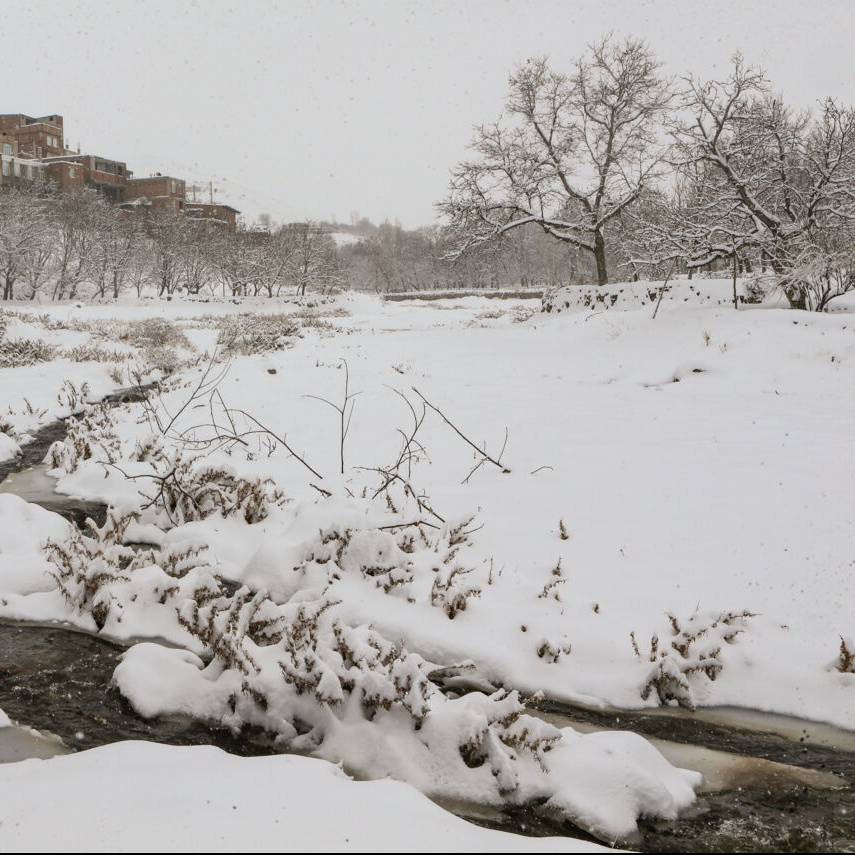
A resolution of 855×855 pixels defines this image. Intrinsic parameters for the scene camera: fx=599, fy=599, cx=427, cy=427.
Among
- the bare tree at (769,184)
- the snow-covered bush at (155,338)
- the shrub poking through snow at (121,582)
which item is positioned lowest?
the shrub poking through snow at (121,582)

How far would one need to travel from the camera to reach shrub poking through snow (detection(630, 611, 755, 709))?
2.99 meters

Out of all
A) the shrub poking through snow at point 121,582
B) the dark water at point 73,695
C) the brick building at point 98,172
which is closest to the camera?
the dark water at point 73,695

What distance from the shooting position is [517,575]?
13.4 ft

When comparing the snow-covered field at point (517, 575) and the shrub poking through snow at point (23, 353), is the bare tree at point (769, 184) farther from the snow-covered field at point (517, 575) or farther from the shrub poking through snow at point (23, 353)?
the shrub poking through snow at point (23, 353)

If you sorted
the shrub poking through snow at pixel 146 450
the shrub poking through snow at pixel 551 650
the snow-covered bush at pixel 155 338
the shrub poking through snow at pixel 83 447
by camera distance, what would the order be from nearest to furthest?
the shrub poking through snow at pixel 551 650 < the shrub poking through snow at pixel 146 450 < the shrub poking through snow at pixel 83 447 < the snow-covered bush at pixel 155 338

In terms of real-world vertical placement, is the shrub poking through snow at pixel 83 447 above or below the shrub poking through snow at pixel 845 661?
above

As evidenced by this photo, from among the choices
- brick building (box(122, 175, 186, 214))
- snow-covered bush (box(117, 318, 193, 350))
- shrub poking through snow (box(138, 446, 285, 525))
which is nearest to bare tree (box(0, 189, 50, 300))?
snow-covered bush (box(117, 318, 193, 350))

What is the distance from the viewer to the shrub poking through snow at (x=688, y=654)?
2.99 m

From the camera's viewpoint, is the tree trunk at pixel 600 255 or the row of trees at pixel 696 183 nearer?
the row of trees at pixel 696 183

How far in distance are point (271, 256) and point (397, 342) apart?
4097cm

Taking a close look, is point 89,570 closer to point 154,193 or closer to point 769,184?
point 769,184

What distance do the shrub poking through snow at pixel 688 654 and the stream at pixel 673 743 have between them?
0.32 ft

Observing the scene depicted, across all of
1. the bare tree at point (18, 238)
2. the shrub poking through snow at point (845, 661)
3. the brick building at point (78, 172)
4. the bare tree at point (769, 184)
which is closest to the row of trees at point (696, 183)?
the bare tree at point (769, 184)

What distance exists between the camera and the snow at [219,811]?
5.51 ft
